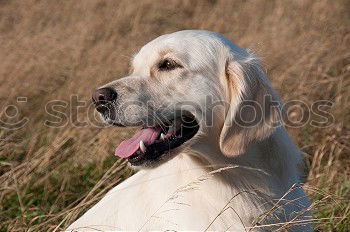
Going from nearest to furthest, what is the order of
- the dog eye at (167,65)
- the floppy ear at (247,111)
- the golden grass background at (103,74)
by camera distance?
1. the floppy ear at (247,111)
2. the dog eye at (167,65)
3. the golden grass background at (103,74)

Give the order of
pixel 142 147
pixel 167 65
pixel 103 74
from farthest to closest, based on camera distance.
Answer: pixel 103 74, pixel 167 65, pixel 142 147

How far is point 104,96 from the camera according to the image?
3.79 m

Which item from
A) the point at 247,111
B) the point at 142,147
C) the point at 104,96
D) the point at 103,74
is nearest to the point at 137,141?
the point at 142,147

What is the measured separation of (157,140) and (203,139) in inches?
9.4

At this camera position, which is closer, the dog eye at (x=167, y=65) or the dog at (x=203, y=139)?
the dog at (x=203, y=139)

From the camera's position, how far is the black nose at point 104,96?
3795mm

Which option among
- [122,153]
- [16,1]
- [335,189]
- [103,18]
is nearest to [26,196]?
[122,153]

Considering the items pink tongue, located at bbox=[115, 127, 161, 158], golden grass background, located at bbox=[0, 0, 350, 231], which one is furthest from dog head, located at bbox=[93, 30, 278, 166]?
golden grass background, located at bbox=[0, 0, 350, 231]

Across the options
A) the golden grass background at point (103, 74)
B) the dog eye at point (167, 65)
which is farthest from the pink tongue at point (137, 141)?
the golden grass background at point (103, 74)

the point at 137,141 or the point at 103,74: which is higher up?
the point at 137,141

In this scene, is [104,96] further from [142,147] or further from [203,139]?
[203,139]

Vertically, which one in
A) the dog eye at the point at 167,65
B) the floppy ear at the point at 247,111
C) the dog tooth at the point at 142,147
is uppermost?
the dog eye at the point at 167,65

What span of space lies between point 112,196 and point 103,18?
5.56m

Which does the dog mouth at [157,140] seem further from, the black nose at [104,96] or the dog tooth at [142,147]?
the black nose at [104,96]
